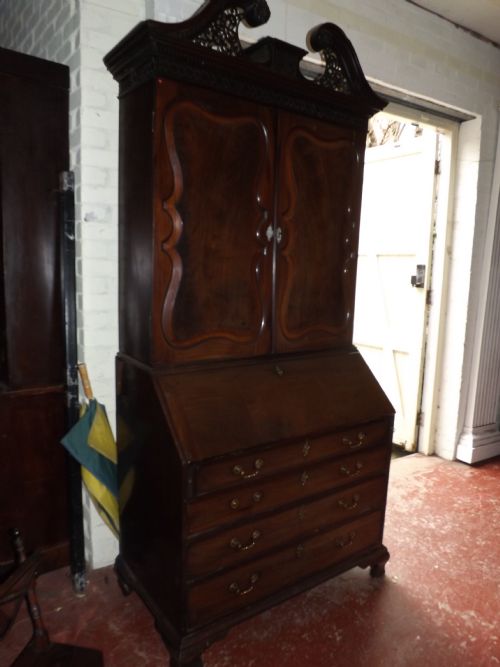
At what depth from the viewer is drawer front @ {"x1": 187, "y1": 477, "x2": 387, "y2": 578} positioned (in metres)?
1.60

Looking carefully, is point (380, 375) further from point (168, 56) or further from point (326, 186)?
point (168, 56)

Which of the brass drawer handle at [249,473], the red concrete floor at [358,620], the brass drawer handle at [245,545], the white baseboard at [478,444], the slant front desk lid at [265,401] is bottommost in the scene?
the red concrete floor at [358,620]

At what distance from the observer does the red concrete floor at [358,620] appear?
1.73m

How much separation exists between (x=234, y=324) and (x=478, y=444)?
2.52m

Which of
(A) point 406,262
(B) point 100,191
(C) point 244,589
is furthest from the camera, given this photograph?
(A) point 406,262

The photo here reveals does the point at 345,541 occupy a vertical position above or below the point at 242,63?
below

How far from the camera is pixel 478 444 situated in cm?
339

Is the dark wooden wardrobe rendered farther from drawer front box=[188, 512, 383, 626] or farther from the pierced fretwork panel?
drawer front box=[188, 512, 383, 626]

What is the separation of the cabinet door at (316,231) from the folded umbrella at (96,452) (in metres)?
0.83

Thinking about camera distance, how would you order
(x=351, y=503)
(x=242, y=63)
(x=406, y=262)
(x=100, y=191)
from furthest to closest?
(x=406, y=262) → (x=351, y=503) → (x=100, y=191) → (x=242, y=63)

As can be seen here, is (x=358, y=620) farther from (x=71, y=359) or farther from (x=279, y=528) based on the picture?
(x=71, y=359)

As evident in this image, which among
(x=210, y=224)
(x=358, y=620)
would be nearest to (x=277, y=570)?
(x=358, y=620)

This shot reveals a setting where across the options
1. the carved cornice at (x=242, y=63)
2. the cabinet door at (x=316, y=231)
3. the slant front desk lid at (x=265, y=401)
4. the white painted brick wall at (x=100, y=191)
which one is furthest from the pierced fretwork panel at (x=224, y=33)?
the slant front desk lid at (x=265, y=401)

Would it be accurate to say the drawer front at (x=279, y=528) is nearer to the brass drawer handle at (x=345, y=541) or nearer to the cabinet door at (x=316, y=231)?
the brass drawer handle at (x=345, y=541)
